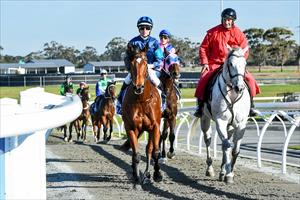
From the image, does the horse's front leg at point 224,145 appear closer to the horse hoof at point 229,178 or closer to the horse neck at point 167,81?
the horse hoof at point 229,178

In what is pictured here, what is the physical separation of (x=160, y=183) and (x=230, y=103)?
5.09 ft

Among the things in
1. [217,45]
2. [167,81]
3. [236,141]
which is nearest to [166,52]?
[167,81]

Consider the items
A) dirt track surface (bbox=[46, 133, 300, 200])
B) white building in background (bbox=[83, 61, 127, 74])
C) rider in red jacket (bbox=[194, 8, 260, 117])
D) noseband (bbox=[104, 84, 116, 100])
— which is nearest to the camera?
dirt track surface (bbox=[46, 133, 300, 200])

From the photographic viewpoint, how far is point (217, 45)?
10109 millimetres

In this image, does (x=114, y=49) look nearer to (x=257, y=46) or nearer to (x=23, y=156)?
(x=257, y=46)

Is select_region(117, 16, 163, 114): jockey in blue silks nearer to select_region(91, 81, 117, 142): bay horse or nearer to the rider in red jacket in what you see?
the rider in red jacket

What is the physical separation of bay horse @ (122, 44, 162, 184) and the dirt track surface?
39cm

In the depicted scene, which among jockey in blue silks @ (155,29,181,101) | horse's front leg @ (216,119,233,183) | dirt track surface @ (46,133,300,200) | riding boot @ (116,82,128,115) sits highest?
jockey in blue silks @ (155,29,181,101)

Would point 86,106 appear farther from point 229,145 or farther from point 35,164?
point 35,164

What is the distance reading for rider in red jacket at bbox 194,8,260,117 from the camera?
32.6ft

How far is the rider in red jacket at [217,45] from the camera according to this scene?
32.6 feet

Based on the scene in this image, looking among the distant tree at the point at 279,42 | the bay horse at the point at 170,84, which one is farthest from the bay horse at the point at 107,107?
the distant tree at the point at 279,42

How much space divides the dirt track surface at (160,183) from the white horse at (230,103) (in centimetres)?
43

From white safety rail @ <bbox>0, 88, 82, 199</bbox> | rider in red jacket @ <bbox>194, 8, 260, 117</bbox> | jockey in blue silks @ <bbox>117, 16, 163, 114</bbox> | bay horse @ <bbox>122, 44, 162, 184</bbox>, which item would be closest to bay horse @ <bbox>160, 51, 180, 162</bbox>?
rider in red jacket @ <bbox>194, 8, 260, 117</bbox>
